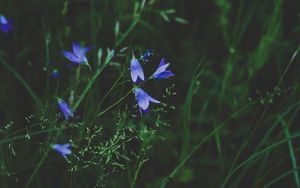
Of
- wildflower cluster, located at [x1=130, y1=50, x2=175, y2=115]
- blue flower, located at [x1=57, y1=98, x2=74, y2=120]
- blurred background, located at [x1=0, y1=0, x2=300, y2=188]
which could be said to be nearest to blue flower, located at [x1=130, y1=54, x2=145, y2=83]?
wildflower cluster, located at [x1=130, y1=50, x2=175, y2=115]

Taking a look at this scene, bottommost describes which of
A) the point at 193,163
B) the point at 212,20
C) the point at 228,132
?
the point at 193,163

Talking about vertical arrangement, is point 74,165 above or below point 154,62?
above

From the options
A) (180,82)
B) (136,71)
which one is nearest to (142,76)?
(136,71)

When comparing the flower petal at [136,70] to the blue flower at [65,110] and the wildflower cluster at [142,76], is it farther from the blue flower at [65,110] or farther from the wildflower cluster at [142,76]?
the blue flower at [65,110]

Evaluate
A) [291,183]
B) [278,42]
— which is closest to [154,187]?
[291,183]

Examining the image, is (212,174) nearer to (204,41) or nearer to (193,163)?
(193,163)

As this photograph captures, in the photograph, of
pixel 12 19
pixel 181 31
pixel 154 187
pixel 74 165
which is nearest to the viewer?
pixel 74 165

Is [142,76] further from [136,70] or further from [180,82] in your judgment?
[180,82]

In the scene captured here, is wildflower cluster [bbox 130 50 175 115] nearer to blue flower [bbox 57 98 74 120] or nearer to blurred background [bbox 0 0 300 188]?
blue flower [bbox 57 98 74 120]
